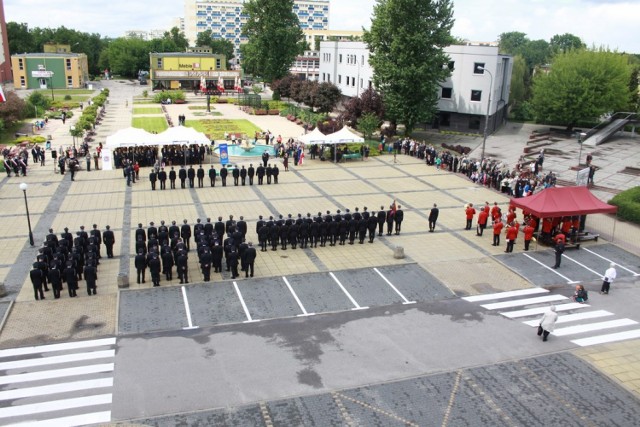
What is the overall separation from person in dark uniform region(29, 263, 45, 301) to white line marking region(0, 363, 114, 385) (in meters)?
4.29

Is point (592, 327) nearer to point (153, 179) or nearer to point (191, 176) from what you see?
point (191, 176)

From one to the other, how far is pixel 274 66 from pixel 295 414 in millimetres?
68298

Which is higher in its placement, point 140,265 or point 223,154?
point 223,154

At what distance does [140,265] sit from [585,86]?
47685 mm

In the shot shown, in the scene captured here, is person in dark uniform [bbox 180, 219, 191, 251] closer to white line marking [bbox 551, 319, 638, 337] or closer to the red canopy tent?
white line marking [bbox 551, 319, 638, 337]

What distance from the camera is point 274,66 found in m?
75.3

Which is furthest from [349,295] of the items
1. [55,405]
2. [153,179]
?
[153,179]

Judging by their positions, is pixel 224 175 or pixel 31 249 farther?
pixel 224 175

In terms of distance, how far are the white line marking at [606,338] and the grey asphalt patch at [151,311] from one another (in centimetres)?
1107

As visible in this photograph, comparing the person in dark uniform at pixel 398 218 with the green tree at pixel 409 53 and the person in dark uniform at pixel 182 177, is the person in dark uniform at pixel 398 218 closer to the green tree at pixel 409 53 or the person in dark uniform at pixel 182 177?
the person in dark uniform at pixel 182 177

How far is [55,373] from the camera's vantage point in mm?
13102

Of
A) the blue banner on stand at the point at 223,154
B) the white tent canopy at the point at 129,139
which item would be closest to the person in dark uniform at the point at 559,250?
the blue banner on stand at the point at 223,154

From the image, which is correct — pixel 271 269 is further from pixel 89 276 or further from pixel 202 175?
pixel 202 175

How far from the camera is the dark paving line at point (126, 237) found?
779 inches
